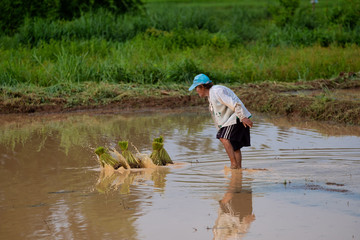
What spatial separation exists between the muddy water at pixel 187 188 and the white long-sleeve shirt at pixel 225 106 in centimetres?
58

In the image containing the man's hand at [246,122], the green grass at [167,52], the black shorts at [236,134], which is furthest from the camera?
the green grass at [167,52]

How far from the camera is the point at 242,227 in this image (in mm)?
4500

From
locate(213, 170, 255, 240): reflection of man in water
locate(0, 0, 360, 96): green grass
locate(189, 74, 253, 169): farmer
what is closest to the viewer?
locate(213, 170, 255, 240): reflection of man in water

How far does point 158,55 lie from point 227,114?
9.66 meters

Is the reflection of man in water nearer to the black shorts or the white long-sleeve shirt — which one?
the black shorts

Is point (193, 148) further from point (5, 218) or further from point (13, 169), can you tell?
point (5, 218)

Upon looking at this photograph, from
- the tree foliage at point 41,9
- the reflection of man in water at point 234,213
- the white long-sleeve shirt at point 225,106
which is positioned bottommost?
the reflection of man in water at point 234,213

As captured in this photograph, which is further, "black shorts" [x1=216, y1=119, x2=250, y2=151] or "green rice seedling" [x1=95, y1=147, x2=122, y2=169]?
"green rice seedling" [x1=95, y1=147, x2=122, y2=169]

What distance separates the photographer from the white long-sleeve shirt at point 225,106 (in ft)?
19.6

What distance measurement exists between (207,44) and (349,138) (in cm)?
925

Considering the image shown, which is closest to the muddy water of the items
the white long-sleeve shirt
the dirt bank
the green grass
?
the white long-sleeve shirt

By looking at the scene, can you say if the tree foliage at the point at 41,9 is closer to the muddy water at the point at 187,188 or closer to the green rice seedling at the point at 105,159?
the muddy water at the point at 187,188

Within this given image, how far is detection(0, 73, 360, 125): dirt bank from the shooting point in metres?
9.68

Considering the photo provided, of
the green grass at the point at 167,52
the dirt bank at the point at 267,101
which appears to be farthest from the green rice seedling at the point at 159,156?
the green grass at the point at 167,52
